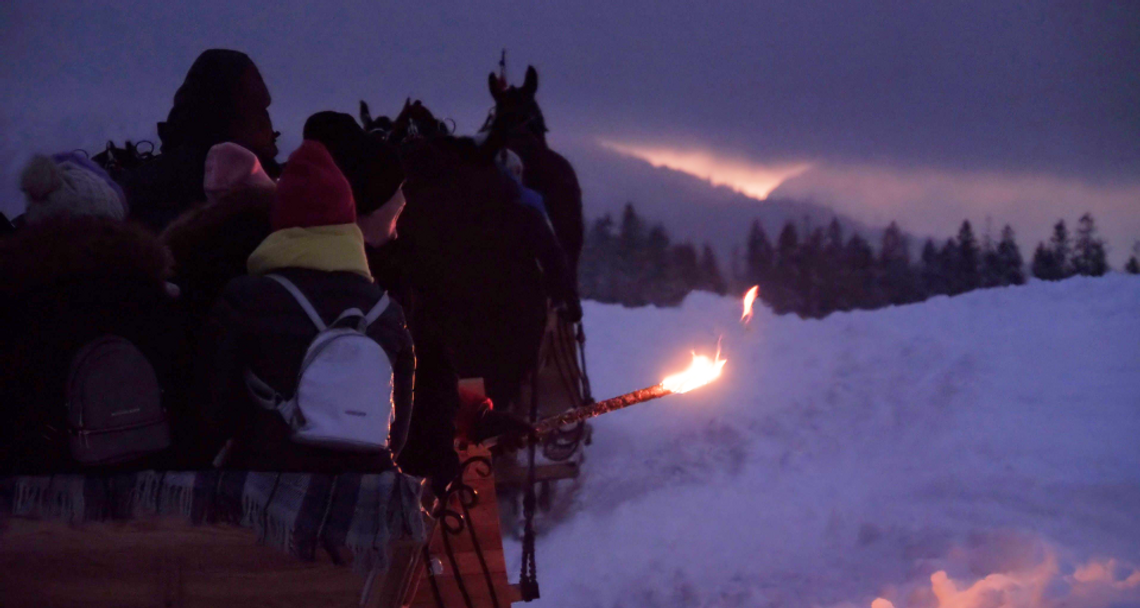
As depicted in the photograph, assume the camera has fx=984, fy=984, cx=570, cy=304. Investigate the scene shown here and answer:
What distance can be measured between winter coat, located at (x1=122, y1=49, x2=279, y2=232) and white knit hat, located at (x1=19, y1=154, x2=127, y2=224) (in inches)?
44.5

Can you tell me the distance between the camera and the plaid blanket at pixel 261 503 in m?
2.48

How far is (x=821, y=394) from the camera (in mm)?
9930

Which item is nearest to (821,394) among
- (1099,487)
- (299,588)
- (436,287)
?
(1099,487)

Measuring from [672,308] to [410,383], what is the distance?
35.2ft

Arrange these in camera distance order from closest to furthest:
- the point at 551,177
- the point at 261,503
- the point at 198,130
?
the point at 261,503 → the point at 198,130 → the point at 551,177

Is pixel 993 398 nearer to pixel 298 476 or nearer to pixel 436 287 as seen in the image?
pixel 436 287

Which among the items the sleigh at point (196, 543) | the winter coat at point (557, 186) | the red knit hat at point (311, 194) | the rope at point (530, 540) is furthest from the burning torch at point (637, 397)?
the winter coat at point (557, 186)

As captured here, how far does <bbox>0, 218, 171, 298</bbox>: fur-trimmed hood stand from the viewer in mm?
2439

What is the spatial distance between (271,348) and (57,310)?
52 cm

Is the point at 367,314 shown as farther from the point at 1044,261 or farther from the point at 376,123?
the point at 1044,261

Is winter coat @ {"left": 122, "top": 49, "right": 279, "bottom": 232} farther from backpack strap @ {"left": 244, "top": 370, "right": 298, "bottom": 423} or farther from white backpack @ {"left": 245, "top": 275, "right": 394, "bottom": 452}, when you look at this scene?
white backpack @ {"left": 245, "top": 275, "right": 394, "bottom": 452}

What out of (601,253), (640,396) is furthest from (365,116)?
(601,253)

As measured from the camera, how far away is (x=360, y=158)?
307 centimetres

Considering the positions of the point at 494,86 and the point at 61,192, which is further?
the point at 494,86
